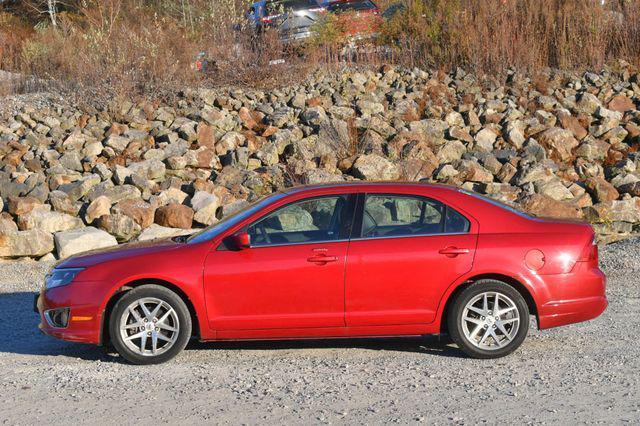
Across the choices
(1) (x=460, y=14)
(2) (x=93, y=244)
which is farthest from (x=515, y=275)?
(1) (x=460, y=14)

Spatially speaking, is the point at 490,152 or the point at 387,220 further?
the point at 490,152

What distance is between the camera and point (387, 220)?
7.71 metres

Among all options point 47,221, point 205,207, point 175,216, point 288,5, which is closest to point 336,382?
point 175,216

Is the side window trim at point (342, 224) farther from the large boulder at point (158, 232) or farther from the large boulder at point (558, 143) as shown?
the large boulder at point (558, 143)

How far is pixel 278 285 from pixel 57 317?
1.85m

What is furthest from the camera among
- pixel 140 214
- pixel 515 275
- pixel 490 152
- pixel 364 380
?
pixel 490 152

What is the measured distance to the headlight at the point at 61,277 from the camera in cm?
769

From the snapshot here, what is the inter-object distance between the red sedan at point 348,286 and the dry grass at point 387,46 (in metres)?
14.0

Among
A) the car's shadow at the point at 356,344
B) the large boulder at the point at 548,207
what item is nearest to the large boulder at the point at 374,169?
the large boulder at the point at 548,207

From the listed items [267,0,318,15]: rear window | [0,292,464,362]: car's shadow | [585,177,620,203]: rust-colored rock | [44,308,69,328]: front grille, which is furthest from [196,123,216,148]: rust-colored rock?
[44,308,69,328]: front grille

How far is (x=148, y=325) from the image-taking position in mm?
7523

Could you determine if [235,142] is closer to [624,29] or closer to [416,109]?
[416,109]

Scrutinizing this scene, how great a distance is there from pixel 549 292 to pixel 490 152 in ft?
37.8

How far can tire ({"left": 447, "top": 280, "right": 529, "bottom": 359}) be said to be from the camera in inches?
294
